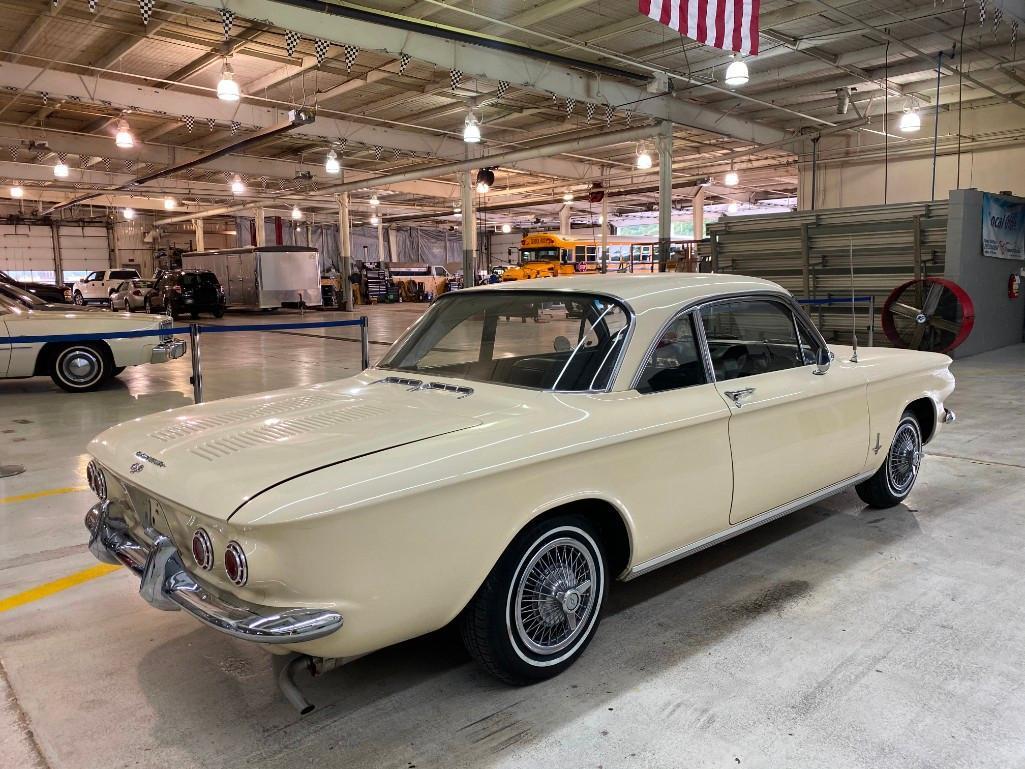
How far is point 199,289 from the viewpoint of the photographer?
82.6 ft

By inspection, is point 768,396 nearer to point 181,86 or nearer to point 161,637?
point 161,637

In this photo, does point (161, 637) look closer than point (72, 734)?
No

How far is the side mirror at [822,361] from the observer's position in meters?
3.75

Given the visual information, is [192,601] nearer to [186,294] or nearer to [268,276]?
[186,294]

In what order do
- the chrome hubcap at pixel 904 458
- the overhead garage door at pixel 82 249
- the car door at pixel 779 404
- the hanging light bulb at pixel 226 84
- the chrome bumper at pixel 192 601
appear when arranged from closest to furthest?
the chrome bumper at pixel 192 601 → the car door at pixel 779 404 → the chrome hubcap at pixel 904 458 → the hanging light bulb at pixel 226 84 → the overhead garage door at pixel 82 249

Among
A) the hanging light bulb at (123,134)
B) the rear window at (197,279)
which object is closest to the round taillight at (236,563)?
the hanging light bulb at (123,134)

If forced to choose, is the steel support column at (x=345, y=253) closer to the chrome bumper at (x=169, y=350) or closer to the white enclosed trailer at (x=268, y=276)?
the white enclosed trailer at (x=268, y=276)

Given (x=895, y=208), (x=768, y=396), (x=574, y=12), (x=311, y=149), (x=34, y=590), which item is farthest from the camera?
(x=311, y=149)

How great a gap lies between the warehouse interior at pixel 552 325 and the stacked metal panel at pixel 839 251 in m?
0.06

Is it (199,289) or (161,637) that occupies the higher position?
(199,289)

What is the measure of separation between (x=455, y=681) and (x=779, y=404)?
6.20 ft

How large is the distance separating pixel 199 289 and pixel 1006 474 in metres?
24.8

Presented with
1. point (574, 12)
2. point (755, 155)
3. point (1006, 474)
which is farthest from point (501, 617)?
point (755, 155)

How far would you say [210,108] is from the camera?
622 inches
